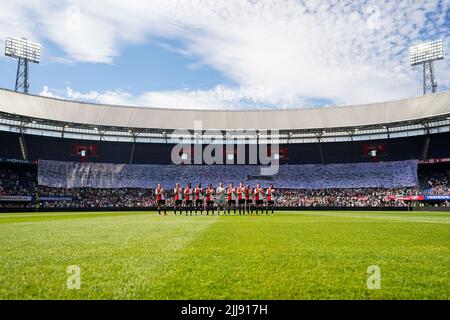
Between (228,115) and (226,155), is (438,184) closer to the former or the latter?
(226,155)

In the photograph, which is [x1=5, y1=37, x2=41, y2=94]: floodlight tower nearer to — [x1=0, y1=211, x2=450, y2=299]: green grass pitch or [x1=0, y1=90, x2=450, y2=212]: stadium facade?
[x1=0, y1=90, x2=450, y2=212]: stadium facade

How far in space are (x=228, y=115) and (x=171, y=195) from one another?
1509 cm

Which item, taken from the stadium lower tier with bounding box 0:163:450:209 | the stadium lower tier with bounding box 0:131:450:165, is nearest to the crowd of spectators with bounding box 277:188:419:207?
the stadium lower tier with bounding box 0:163:450:209

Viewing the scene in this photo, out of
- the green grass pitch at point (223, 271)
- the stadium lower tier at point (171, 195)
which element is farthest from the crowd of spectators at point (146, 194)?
the green grass pitch at point (223, 271)

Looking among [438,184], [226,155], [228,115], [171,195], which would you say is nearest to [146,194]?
[171,195]

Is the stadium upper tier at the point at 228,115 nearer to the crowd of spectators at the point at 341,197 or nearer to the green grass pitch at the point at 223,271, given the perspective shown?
the crowd of spectators at the point at 341,197

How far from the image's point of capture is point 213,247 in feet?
21.5

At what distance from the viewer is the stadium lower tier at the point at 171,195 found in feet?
136

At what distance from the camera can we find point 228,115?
53844 mm

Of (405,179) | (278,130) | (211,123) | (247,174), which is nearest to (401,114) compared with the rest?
(405,179)

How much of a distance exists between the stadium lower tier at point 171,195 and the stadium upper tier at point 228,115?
7999 mm

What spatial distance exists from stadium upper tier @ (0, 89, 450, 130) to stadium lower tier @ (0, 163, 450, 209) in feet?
26.2

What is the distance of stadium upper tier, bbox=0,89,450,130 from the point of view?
1884 inches
